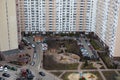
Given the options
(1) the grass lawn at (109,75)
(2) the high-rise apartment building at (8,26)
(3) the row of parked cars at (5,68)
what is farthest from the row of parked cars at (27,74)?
(1) the grass lawn at (109,75)

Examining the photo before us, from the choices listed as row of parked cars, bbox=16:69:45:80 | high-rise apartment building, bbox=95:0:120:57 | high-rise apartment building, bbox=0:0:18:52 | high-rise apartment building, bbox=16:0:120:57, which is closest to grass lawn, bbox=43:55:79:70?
row of parked cars, bbox=16:69:45:80

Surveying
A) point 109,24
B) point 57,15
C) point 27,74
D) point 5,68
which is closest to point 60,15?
point 57,15

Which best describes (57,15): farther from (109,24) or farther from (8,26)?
(8,26)

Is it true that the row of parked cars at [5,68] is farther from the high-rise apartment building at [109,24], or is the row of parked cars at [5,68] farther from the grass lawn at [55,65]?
the high-rise apartment building at [109,24]

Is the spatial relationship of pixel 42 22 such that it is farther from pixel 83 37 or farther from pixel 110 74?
pixel 110 74

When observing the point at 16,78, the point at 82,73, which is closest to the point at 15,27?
the point at 16,78

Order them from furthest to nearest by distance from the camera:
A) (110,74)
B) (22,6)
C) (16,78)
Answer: (22,6) → (110,74) → (16,78)
